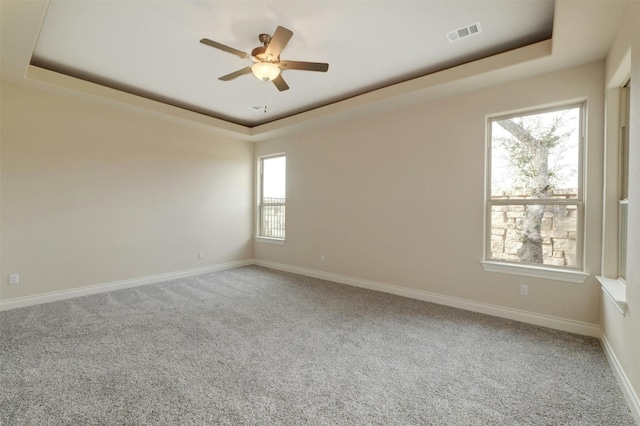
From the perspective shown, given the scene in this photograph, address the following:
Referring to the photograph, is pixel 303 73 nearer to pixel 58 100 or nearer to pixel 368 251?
pixel 368 251

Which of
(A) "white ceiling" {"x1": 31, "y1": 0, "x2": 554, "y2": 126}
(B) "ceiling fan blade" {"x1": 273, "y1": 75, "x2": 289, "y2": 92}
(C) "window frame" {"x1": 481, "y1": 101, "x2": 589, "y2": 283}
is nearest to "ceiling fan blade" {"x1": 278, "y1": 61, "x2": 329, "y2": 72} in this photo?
(B) "ceiling fan blade" {"x1": 273, "y1": 75, "x2": 289, "y2": 92}

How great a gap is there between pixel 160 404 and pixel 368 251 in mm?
3191

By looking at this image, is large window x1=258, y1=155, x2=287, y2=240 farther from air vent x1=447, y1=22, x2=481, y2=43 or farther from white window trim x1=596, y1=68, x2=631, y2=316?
white window trim x1=596, y1=68, x2=631, y2=316

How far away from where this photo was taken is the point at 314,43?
287 cm

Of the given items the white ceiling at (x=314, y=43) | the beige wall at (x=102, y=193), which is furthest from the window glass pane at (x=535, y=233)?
the beige wall at (x=102, y=193)

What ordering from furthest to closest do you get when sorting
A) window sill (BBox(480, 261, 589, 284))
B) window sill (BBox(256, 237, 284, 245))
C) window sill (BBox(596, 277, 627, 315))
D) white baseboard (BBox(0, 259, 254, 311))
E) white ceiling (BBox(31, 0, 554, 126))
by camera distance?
window sill (BBox(256, 237, 284, 245)) → white baseboard (BBox(0, 259, 254, 311)) → window sill (BBox(480, 261, 589, 284)) → white ceiling (BBox(31, 0, 554, 126)) → window sill (BBox(596, 277, 627, 315))

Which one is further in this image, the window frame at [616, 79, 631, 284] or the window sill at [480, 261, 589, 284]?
the window sill at [480, 261, 589, 284]

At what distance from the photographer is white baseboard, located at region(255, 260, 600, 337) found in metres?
2.79

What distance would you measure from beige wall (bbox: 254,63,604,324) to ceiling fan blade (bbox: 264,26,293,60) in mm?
2142

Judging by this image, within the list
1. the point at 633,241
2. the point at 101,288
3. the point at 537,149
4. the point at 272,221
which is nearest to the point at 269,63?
the point at 537,149

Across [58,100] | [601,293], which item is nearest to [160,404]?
[601,293]

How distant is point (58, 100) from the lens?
3.66m

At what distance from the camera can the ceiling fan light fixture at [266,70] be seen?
8.65 feet

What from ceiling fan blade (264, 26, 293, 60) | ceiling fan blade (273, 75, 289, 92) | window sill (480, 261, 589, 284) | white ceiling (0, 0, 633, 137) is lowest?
window sill (480, 261, 589, 284)
